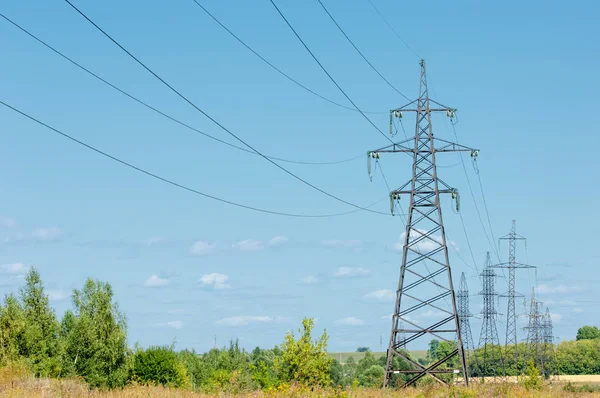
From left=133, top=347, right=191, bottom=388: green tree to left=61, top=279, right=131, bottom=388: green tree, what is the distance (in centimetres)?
166

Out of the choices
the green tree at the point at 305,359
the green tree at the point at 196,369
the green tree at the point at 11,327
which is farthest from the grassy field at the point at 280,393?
the green tree at the point at 196,369

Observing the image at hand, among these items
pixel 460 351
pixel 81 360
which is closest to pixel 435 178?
pixel 460 351

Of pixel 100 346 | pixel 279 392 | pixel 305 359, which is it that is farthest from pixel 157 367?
pixel 279 392

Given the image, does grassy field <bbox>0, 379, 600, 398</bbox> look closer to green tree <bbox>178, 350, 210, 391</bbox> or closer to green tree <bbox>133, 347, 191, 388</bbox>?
green tree <bbox>133, 347, 191, 388</bbox>

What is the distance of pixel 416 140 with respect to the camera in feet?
153

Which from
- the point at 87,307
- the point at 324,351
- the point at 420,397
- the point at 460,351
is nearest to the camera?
the point at 420,397

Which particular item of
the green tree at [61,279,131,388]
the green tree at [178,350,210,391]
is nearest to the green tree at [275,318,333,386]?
the green tree at [61,279,131,388]

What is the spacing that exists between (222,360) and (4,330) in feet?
135

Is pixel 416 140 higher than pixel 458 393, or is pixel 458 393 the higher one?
pixel 416 140

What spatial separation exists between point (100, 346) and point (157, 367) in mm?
6395

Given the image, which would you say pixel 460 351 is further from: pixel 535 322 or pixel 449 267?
pixel 535 322

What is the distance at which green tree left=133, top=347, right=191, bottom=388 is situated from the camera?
83.6 meters

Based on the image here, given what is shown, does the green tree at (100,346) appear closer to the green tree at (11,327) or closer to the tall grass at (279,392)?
the green tree at (11,327)

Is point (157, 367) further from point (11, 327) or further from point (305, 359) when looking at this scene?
point (305, 359)
